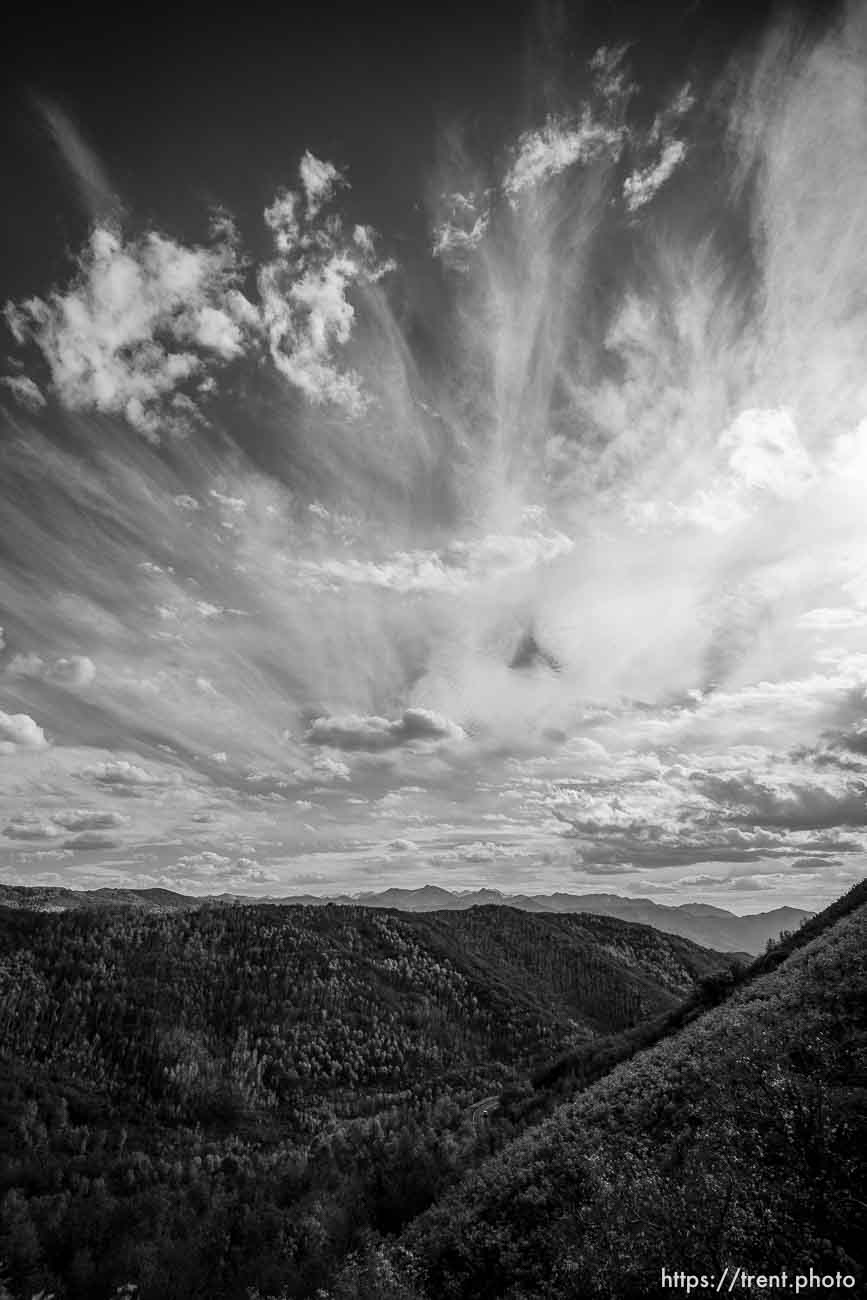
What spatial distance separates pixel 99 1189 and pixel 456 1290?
3267 inches

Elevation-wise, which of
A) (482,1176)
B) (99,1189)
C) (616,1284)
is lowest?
(99,1189)

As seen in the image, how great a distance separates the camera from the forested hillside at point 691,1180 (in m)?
13.2

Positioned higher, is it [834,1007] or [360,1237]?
[834,1007]

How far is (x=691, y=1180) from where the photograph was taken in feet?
53.6

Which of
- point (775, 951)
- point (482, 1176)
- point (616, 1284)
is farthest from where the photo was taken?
point (775, 951)

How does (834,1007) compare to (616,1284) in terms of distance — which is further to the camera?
(834,1007)

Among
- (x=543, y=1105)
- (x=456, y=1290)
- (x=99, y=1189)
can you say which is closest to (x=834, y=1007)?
(x=456, y=1290)

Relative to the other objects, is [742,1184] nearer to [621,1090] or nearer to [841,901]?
[621,1090]

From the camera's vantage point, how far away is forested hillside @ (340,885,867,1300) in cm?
1319

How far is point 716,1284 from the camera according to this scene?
1231cm

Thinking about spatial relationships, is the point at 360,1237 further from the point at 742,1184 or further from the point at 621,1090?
the point at 742,1184

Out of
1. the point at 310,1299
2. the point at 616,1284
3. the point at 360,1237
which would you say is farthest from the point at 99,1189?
the point at 616,1284

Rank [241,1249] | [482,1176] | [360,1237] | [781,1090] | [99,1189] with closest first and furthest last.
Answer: [781,1090], [482,1176], [360,1237], [241,1249], [99,1189]

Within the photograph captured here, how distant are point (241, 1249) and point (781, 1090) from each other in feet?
111
